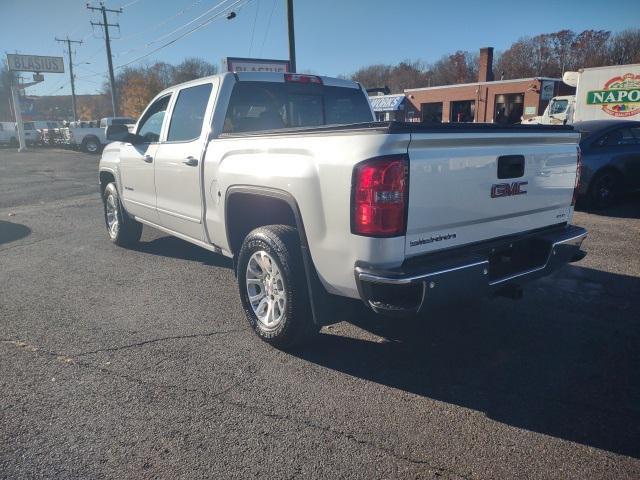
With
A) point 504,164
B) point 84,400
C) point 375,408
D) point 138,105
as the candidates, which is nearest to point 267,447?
point 375,408

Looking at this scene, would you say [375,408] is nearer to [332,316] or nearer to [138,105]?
[332,316]

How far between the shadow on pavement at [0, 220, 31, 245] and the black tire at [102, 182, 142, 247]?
73.7 inches

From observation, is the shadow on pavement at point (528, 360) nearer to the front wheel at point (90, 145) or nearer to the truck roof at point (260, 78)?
the truck roof at point (260, 78)

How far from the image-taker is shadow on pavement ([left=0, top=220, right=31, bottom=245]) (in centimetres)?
745

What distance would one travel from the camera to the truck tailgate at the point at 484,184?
9.05 feet

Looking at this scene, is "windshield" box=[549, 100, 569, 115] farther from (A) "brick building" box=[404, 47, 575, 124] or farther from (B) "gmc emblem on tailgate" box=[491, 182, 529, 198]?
(B) "gmc emblem on tailgate" box=[491, 182, 529, 198]

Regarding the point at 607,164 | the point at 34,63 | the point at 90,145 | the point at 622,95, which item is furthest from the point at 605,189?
the point at 34,63

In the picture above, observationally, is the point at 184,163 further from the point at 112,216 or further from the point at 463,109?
the point at 463,109

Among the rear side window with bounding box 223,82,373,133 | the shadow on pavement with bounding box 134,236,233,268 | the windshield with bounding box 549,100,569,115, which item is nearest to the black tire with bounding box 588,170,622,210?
the rear side window with bounding box 223,82,373,133

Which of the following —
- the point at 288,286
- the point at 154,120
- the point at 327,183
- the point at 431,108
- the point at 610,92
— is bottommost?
the point at 288,286

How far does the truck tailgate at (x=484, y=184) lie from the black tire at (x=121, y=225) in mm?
4776

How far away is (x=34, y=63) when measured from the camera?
39406 mm

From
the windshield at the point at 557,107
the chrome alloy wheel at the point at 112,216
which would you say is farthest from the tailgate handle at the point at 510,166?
the windshield at the point at 557,107

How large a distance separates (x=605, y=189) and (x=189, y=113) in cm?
762
